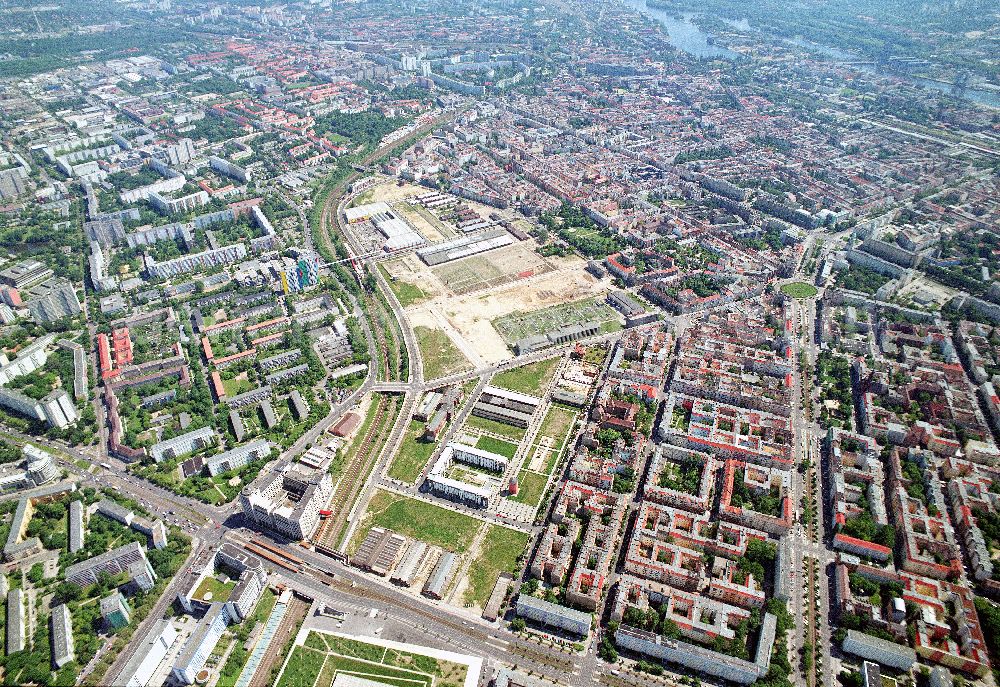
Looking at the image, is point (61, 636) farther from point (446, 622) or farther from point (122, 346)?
point (122, 346)

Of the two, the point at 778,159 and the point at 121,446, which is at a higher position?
the point at 778,159

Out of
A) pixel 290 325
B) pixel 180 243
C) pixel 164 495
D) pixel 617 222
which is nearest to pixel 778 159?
pixel 617 222

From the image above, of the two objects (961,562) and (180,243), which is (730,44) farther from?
(961,562)

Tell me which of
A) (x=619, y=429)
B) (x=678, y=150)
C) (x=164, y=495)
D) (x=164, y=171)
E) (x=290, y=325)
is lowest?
(x=164, y=495)

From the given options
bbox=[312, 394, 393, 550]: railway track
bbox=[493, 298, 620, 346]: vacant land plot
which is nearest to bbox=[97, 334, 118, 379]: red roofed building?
bbox=[312, 394, 393, 550]: railway track

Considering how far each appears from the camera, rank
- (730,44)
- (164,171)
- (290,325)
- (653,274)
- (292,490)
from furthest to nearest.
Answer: (730,44) < (164,171) < (653,274) < (290,325) < (292,490)

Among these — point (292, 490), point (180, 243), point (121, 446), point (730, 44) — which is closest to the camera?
point (292, 490)

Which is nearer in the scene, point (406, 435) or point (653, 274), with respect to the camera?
point (406, 435)

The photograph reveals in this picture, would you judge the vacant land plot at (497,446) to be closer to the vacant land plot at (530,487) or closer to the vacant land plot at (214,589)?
the vacant land plot at (530,487)
